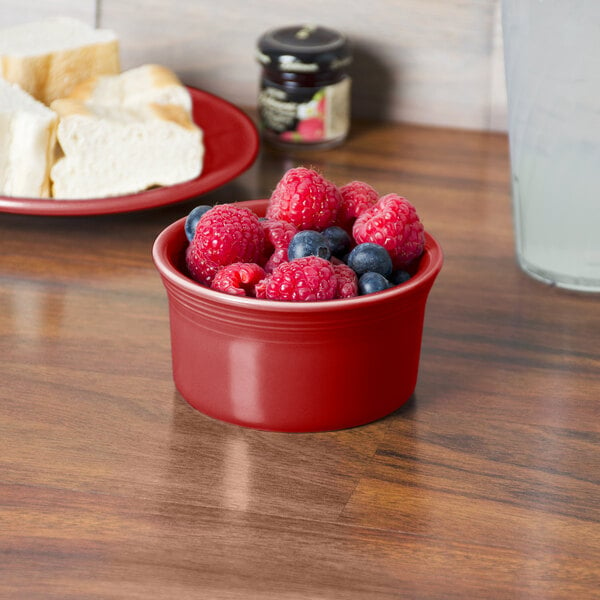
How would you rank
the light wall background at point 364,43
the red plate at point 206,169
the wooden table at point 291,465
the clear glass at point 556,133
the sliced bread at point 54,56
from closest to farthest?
the wooden table at point 291,465 < the clear glass at point 556,133 < the red plate at point 206,169 < the sliced bread at point 54,56 < the light wall background at point 364,43

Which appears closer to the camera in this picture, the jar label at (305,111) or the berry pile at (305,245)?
the berry pile at (305,245)

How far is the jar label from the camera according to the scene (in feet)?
3.94

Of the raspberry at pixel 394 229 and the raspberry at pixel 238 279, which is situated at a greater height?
the raspberry at pixel 394 229

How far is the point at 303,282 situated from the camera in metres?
0.63

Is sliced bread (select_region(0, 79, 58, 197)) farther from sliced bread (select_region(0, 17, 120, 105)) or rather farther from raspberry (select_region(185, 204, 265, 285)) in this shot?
raspberry (select_region(185, 204, 265, 285))

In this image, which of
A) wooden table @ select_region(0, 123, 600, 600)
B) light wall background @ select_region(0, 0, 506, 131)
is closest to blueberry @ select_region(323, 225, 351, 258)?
wooden table @ select_region(0, 123, 600, 600)

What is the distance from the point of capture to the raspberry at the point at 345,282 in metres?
0.65

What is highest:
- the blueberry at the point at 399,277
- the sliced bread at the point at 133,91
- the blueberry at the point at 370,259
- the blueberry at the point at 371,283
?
the blueberry at the point at 370,259

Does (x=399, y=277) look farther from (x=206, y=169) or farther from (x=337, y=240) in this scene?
(x=206, y=169)

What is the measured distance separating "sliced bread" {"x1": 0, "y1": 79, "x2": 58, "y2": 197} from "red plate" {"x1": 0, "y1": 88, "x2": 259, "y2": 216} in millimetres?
44

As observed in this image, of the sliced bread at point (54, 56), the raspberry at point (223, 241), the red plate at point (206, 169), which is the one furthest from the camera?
the sliced bread at point (54, 56)

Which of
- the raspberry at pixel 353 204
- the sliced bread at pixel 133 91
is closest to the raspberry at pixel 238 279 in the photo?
the raspberry at pixel 353 204

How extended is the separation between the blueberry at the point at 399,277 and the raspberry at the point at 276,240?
8 cm

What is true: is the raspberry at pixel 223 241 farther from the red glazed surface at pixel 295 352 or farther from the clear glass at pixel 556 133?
the clear glass at pixel 556 133
